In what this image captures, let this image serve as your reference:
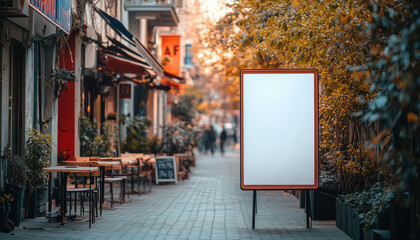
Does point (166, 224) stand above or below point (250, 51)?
below

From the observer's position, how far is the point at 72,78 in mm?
13773

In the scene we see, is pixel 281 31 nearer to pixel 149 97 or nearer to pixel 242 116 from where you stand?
pixel 242 116

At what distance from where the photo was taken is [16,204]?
10.4m

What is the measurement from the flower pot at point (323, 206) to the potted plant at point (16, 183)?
4.88 metres

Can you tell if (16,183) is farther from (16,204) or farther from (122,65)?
(122,65)

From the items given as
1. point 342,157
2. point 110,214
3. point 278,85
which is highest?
point 278,85

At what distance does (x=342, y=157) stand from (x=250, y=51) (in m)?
9.37

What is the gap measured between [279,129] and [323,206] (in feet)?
7.08

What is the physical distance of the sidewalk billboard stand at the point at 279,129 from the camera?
10.4 metres

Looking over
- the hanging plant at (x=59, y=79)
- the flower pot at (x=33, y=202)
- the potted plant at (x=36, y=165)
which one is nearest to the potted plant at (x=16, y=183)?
the potted plant at (x=36, y=165)

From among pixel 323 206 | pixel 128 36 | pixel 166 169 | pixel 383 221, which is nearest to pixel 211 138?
pixel 166 169

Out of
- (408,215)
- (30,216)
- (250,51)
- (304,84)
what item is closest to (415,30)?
(408,215)

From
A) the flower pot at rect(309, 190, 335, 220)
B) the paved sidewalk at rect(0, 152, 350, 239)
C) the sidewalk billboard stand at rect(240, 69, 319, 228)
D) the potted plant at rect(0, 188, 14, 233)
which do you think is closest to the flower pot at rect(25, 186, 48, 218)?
the paved sidewalk at rect(0, 152, 350, 239)

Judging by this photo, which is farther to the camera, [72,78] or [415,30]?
[72,78]
